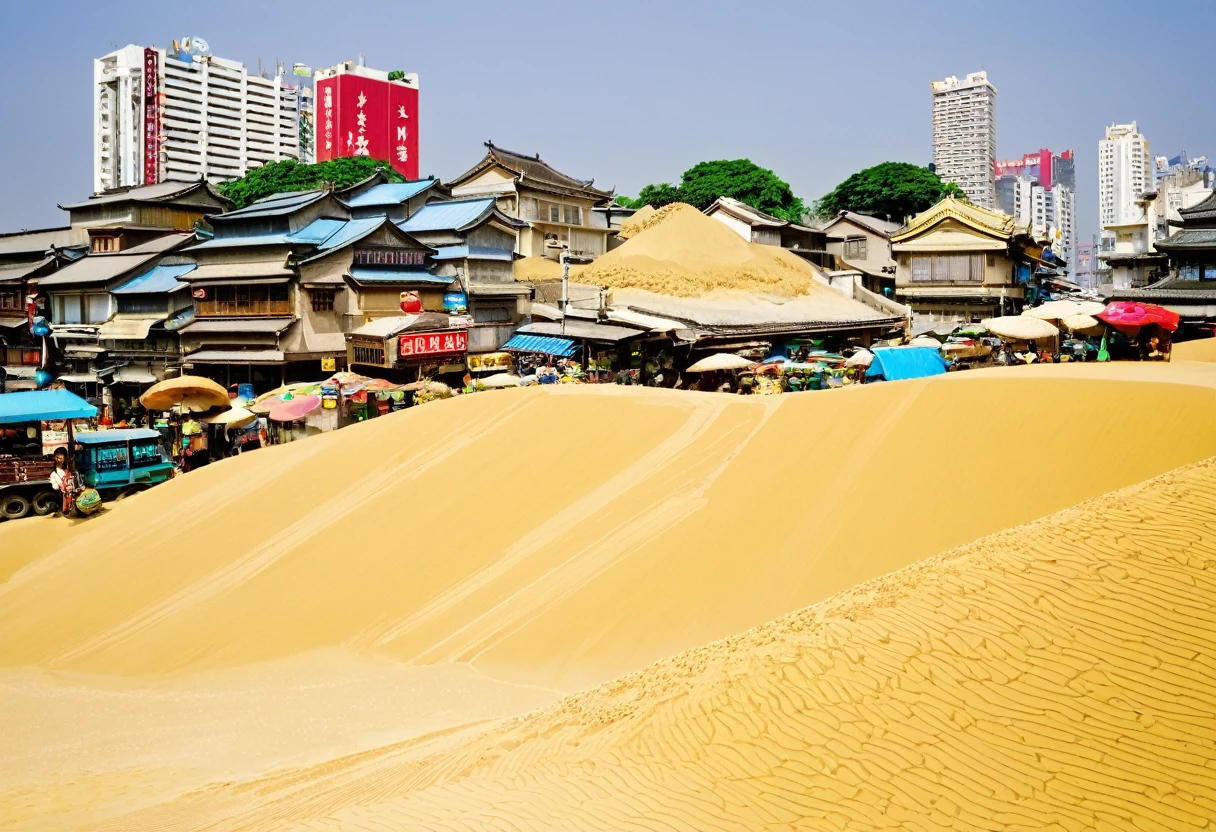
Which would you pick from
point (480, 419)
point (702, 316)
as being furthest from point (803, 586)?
point (702, 316)

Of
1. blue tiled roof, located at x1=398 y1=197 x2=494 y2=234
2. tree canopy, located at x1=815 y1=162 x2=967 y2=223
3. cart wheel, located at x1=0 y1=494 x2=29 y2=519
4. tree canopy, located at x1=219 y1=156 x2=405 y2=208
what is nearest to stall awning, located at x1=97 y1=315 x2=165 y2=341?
blue tiled roof, located at x1=398 y1=197 x2=494 y2=234

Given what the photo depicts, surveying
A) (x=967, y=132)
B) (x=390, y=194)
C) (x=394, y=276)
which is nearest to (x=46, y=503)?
Answer: (x=394, y=276)

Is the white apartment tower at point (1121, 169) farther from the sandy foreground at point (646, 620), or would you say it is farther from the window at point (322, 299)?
the sandy foreground at point (646, 620)

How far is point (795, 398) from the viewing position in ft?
63.1

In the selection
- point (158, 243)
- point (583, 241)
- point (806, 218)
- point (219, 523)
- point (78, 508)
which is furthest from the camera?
point (806, 218)

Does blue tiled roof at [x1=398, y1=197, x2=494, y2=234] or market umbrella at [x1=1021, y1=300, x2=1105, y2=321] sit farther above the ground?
blue tiled roof at [x1=398, y1=197, x2=494, y2=234]

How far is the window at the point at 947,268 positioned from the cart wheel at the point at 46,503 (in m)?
40.7

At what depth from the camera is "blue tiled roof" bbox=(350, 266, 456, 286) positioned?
36312mm

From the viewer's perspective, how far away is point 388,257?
37375mm

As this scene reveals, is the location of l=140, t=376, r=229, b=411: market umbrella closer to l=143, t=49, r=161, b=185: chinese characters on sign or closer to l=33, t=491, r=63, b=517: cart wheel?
l=33, t=491, r=63, b=517: cart wheel

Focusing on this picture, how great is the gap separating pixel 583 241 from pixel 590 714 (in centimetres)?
4509

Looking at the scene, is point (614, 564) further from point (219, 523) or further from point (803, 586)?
point (219, 523)

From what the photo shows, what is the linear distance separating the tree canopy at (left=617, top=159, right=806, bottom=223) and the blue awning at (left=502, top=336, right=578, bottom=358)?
3565 cm

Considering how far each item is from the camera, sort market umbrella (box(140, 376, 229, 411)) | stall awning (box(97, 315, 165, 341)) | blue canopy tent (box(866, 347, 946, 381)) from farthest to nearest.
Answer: stall awning (box(97, 315, 165, 341)) → blue canopy tent (box(866, 347, 946, 381)) → market umbrella (box(140, 376, 229, 411))
